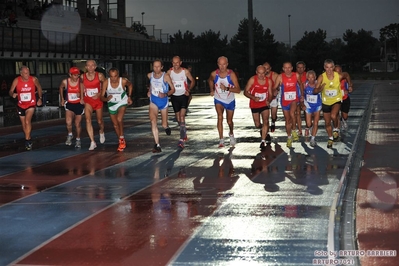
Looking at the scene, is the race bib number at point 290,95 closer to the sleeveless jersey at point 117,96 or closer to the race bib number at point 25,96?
the sleeveless jersey at point 117,96

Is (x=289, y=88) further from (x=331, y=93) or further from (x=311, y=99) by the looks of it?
(x=331, y=93)

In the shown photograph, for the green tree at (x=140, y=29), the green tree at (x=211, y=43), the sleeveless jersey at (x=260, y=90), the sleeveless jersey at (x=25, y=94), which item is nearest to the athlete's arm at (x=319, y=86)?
the sleeveless jersey at (x=260, y=90)

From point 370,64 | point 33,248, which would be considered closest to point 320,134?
point 33,248

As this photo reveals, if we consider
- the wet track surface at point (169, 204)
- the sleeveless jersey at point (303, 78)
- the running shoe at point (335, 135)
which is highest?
the sleeveless jersey at point (303, 78)

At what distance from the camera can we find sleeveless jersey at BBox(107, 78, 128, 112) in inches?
670

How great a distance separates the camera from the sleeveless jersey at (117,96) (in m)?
17.0

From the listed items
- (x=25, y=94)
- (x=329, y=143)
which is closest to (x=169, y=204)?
(x=329, y=143)

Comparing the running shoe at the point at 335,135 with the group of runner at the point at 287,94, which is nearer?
the group of runner at the point at 287,94

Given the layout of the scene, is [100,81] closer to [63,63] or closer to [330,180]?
[330,180]

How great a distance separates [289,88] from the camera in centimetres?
1753

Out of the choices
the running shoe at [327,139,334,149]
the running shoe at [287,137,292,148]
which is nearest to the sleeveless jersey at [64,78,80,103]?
the running shoe at [287,137,292,148]

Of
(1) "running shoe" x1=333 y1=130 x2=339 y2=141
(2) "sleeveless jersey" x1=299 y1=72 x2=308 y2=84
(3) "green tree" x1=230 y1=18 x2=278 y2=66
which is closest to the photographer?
(1) "running shoe" x1=333 y1=130 x2=339 y2=141

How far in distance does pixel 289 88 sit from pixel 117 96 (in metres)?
3.85

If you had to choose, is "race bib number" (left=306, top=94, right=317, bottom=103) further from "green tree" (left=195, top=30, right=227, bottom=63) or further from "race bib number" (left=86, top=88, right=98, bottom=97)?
"green tree" (left=195, top=30, right=227, bottom=63)
